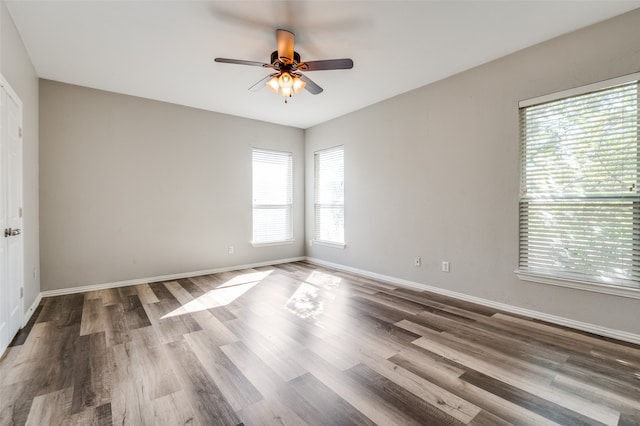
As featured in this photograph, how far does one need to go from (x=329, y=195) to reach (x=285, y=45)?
3.21 metres

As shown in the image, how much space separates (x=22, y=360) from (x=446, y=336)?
336cm

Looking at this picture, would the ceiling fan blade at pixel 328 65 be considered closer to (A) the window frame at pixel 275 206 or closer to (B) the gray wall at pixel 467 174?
(B) the gray wall at pixel 467 174

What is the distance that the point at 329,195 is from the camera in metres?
5.64

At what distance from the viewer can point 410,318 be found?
3.01 meters

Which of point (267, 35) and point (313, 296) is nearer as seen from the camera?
point (267, 35)

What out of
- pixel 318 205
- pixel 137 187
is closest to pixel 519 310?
pixel 318 205

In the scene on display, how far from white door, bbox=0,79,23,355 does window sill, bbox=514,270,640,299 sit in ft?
15.2

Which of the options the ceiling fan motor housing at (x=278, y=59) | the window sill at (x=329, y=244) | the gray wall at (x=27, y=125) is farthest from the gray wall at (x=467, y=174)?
the gray wall at (x=27, y=125)

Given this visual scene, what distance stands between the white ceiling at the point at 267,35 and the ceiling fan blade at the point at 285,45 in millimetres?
74

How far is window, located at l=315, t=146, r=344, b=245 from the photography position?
538 centimetres

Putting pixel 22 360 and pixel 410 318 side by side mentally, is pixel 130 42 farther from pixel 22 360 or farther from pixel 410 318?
pixel 410 318

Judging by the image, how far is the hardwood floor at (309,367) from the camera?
5.46 feet

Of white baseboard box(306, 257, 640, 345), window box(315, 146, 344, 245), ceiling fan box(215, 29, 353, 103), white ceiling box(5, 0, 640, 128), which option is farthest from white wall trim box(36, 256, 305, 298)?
ceiling fan box(215, 29, 353, 103)

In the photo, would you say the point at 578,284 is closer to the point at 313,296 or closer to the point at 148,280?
the point at 313,296
